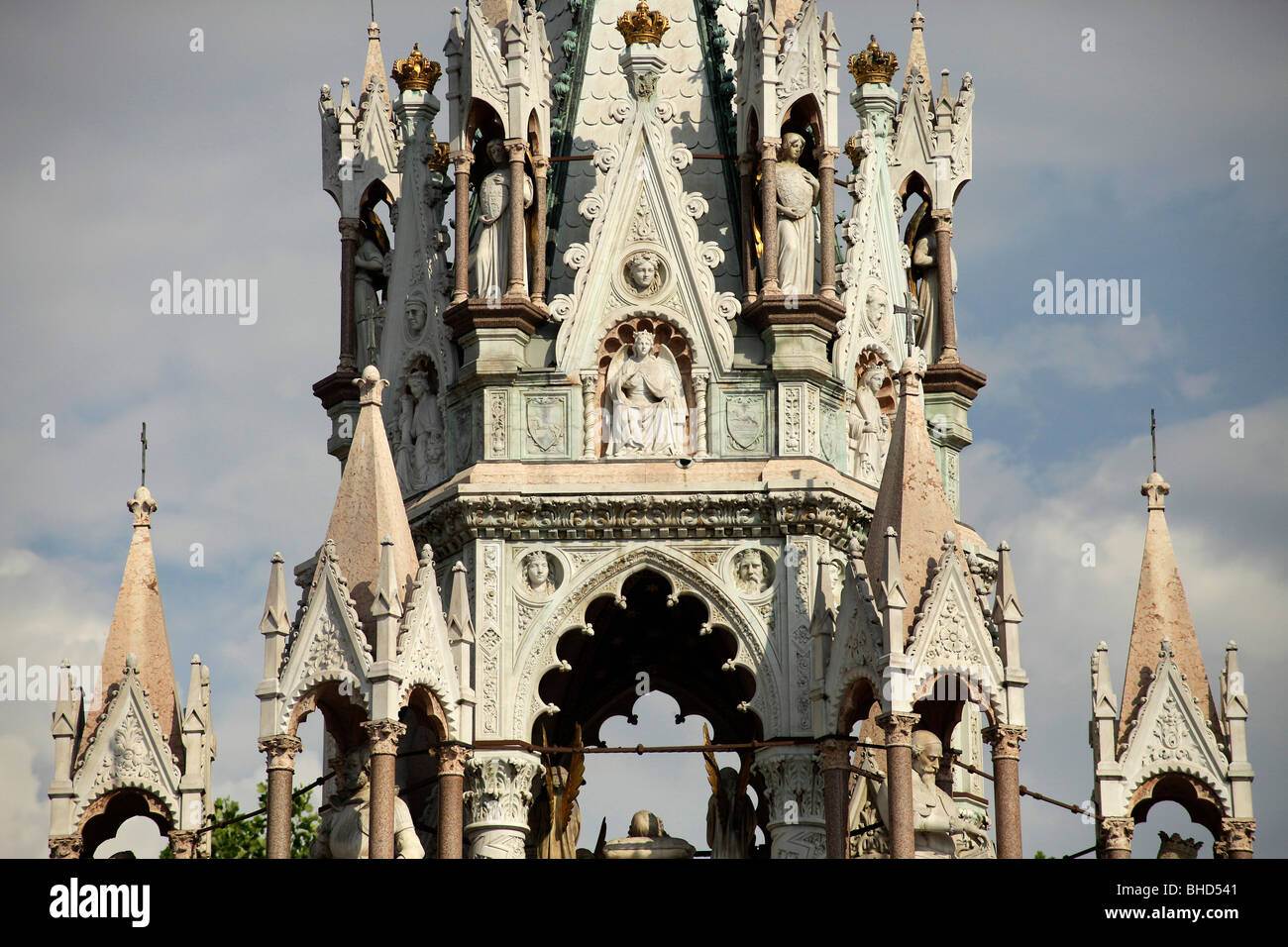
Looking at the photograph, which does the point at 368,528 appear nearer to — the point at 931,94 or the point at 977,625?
the point at 977,625

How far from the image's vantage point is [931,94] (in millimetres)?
44406

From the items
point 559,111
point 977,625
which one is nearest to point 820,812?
point 977,625

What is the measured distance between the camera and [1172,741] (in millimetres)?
39062

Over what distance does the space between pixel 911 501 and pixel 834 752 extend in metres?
2.85

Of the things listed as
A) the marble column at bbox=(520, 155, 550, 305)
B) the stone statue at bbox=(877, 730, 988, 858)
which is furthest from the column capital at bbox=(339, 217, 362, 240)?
the stone statue at bbox=(877, 730, 988, 858)

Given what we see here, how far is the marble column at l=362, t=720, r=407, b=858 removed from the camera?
3681cm

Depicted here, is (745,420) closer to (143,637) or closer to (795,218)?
(795,218)

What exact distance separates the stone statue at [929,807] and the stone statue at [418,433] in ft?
21.9

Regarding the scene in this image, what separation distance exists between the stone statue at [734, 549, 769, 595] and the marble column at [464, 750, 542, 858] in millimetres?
3077

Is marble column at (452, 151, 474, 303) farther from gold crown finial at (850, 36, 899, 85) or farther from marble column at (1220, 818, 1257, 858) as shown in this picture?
marble column at (1220, 818, 1257, 858)

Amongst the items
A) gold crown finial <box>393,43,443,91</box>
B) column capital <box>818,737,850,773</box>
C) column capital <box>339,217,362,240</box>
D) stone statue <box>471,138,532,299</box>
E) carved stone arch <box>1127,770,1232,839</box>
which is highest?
gold crown finial <box>393,43,443,91</box>

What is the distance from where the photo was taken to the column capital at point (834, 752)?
125 ft

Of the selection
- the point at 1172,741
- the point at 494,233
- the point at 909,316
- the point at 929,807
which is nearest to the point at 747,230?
the point at 909,316

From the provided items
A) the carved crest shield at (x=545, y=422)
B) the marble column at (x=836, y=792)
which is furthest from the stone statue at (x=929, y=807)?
the carved crest shield at (x=545, y=422)
